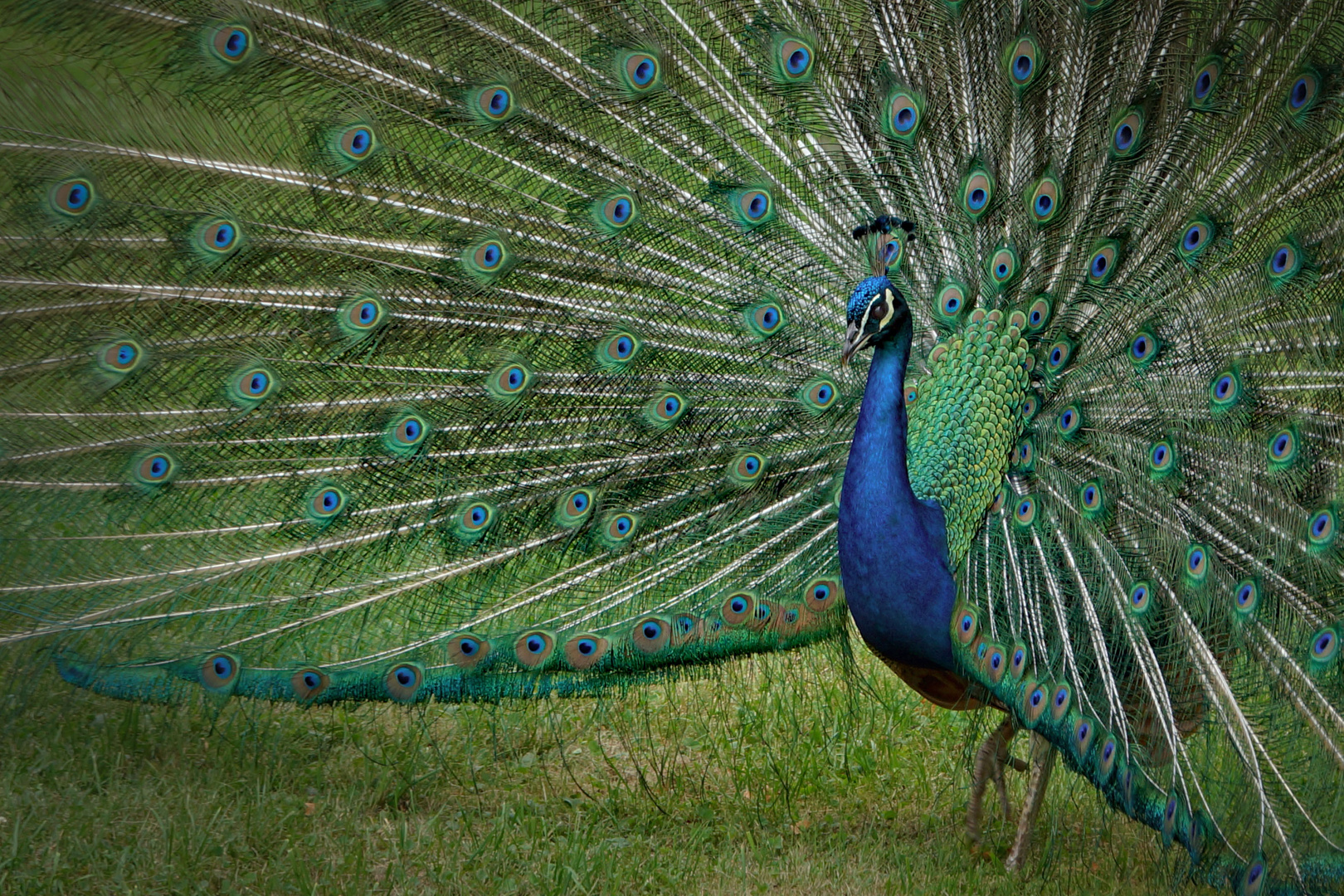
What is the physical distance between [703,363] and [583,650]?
0.86 m

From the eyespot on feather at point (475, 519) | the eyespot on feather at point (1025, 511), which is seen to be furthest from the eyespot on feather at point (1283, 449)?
the eyespot on feather at point (475, 519)

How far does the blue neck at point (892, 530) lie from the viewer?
3.16 m

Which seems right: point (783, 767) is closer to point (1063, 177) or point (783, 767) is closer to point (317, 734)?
point (317, 734)

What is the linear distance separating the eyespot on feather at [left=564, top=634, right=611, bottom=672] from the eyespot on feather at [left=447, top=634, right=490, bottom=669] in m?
0.22

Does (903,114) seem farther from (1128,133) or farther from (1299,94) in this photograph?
(1299,94)

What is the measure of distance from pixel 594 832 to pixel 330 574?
1.05m

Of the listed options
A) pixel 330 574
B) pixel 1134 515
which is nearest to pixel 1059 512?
pixel 1134 515

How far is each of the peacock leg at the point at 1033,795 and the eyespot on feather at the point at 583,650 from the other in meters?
1.19

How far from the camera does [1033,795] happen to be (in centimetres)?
345

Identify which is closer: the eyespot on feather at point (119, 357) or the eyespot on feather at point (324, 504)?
the eyespot on feather at point (119, 357)

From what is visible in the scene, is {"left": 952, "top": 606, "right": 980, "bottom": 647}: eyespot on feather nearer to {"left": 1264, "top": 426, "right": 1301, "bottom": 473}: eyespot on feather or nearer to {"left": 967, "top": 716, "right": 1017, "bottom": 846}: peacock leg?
{"left": 967, "top": 716, "right": 1017, "bottom": 846}: peacock leg

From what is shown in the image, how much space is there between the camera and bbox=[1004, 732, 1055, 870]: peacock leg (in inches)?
134

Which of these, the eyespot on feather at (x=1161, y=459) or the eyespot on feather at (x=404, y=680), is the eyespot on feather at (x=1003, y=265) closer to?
the eyespot on feather at (x=1161, y=459)

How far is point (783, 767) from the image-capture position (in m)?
4.03
